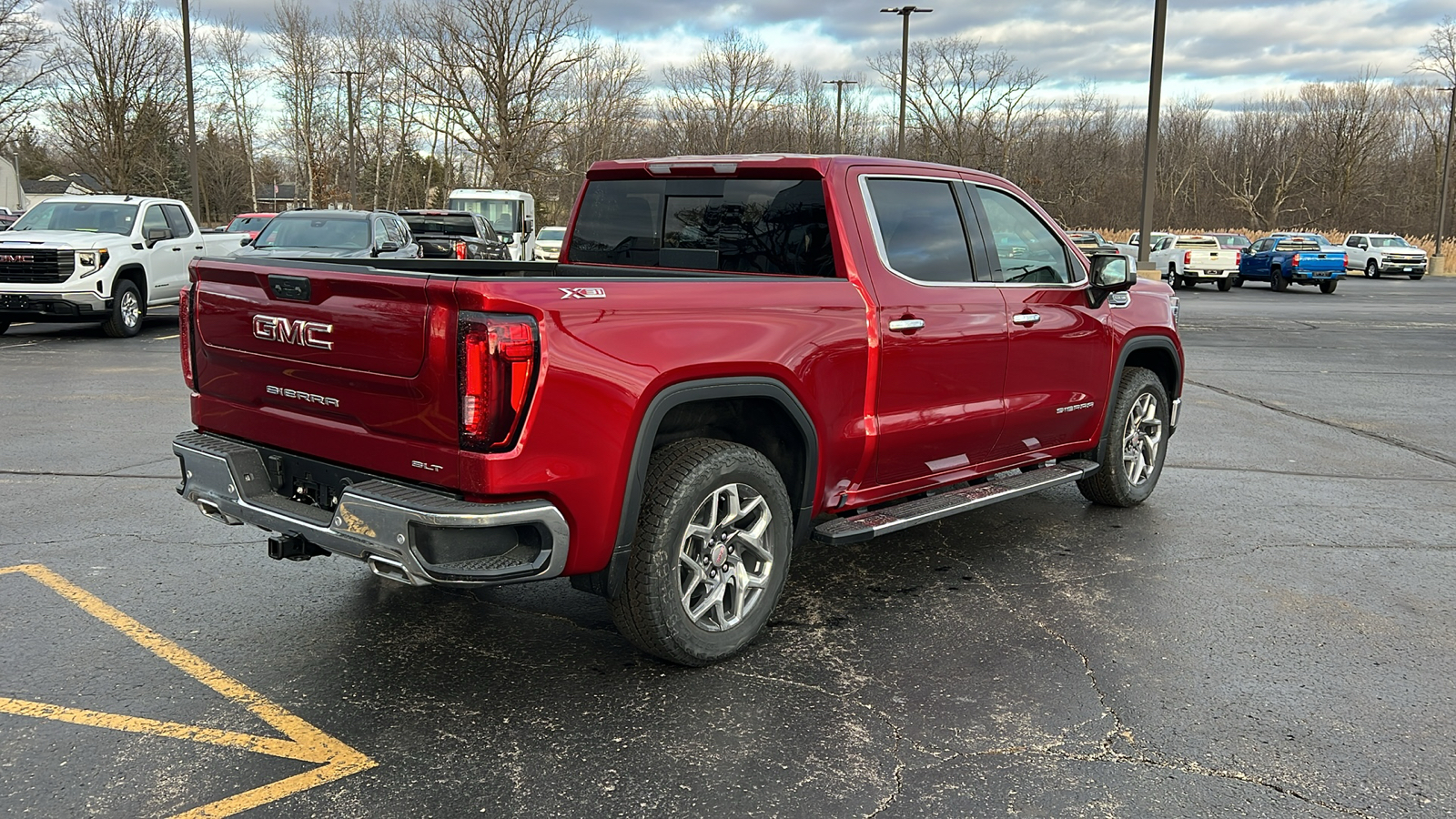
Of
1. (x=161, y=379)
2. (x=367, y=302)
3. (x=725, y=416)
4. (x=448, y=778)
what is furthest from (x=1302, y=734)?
(x=161, y=379)

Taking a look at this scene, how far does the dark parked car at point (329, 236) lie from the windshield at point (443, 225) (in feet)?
25.4

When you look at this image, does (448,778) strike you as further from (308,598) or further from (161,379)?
(161,379)

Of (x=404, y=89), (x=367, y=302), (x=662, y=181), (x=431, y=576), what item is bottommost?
(x=431, y=576)

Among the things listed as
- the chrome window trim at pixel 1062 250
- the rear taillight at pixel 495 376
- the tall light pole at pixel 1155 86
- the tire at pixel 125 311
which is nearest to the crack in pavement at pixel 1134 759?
the rear taillight at pixel 495 376

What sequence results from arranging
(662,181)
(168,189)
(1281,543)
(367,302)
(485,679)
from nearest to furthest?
(367,302) < (485,679) < (662,181) < (1281,543) < (168,189)

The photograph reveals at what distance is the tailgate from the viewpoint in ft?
11.1

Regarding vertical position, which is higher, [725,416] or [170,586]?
[725,416]

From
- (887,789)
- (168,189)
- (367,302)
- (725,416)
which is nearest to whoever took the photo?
(887,789)

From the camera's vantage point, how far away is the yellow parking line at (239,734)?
10.2 ft

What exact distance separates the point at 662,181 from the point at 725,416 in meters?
1.47

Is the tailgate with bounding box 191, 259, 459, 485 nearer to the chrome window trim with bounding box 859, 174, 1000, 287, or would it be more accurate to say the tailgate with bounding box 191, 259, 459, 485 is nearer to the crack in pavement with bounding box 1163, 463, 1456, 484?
the chrome window trim with bounding box 859, 174, 1000, 287

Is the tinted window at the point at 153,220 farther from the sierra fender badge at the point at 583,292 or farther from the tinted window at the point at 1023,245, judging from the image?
the sierra fender badge at the point at 583,292

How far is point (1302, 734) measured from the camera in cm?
360

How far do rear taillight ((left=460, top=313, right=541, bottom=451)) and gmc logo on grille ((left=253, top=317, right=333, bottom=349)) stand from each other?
0.65 m
